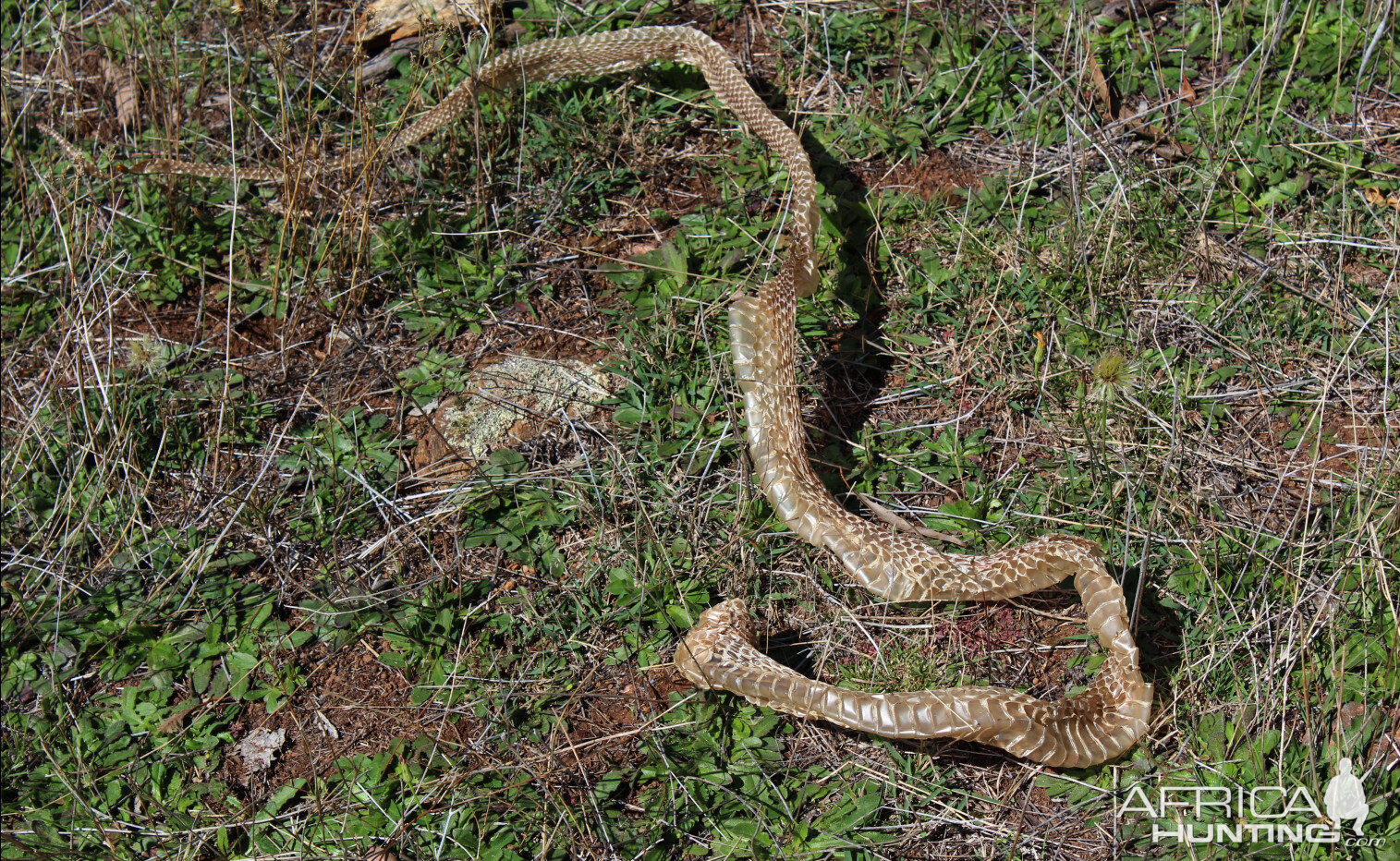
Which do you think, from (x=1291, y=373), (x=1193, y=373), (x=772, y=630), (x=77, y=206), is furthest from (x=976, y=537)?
(x=77, y=206)

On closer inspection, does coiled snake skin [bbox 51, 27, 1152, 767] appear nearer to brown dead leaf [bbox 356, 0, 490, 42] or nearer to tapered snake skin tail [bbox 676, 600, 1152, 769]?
tapered snake skin tail [bbox 676, 600, 1152, 769]

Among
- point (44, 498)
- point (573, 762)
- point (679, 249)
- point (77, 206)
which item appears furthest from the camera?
point (77, 206)

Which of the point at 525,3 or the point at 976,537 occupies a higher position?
the point at 525,3

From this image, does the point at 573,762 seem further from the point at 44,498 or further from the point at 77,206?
the point at 77,206

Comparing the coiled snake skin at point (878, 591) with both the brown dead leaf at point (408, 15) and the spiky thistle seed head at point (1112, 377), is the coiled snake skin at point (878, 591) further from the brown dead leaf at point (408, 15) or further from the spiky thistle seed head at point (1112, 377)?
the brown dead leaf at point (408, 15)

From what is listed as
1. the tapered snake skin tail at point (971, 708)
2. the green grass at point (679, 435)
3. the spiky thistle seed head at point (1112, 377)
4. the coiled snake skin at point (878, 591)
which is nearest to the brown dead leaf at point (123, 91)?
the green grass at point (679, 435)

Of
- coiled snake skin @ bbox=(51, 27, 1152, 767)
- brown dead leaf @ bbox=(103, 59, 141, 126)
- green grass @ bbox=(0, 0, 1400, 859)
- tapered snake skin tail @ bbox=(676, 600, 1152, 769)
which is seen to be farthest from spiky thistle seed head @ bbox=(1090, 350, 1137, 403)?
brown dead leaf @ bbox=(103, 59, 141, 126)

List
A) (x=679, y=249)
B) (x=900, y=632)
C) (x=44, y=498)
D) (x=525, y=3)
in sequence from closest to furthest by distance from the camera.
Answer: (x=900, y=632) → (x=44, y=498) → (x=679, y=249) → (x=525, y=3)
